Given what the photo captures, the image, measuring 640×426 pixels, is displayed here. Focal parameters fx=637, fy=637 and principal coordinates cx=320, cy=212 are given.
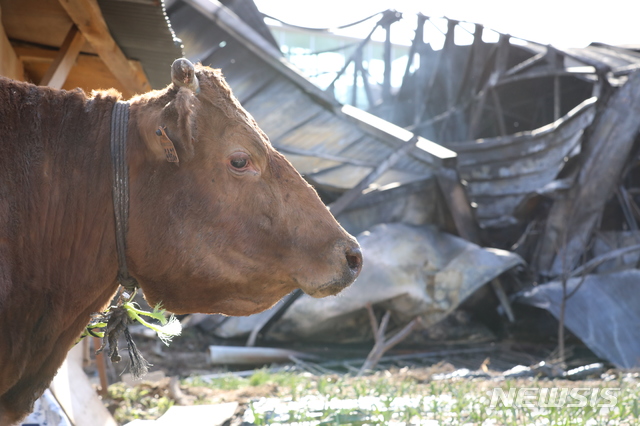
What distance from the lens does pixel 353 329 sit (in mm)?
10258

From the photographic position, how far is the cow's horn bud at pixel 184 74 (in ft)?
7.37

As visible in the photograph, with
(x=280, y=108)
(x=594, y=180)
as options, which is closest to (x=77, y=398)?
(x=280, y=108)

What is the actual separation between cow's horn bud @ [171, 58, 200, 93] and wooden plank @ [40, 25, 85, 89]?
6.17ft

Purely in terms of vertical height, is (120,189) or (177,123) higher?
(177,123)

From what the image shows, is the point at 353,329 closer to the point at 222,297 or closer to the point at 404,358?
the point at 404,358

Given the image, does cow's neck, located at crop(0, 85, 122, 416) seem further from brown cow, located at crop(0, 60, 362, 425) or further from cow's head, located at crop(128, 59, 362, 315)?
cow's head, located at crop(128, 59, 362, 315)

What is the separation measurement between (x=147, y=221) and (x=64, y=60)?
223 cm

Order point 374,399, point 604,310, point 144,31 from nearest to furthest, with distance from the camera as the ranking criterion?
1. point 144,31
2. point 374,399
3. point 604,310

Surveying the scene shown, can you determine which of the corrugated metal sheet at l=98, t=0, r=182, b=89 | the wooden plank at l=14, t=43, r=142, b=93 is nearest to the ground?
the corrugated metal sheet at l=98, t=0, r=182, b=89

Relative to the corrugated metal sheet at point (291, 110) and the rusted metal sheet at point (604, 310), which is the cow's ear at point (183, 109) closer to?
the rusted metal sheet at point (604, 310)

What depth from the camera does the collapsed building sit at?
388 inches

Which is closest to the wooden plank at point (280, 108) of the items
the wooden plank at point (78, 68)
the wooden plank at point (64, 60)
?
the wooden plank at point (78, 68)

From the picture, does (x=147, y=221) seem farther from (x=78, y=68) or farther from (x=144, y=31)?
(x=78, y=68)

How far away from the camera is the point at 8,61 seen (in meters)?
4.21
